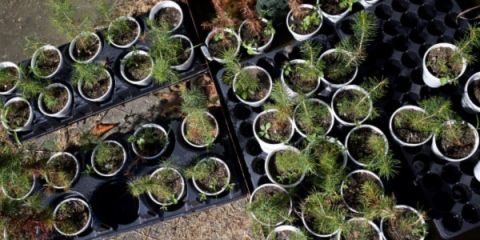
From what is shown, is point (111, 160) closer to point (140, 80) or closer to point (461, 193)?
point (140, 80)

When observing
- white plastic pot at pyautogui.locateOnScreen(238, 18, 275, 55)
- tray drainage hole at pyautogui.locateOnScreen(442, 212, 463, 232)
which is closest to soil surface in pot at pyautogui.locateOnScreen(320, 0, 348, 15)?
white plastic pot at pyautogui.locateOnScreen(238, 18, 275, 55)

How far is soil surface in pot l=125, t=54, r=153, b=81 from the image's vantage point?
9.32ft

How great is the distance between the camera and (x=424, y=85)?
252cm

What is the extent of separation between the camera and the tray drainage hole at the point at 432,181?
7.79 ft

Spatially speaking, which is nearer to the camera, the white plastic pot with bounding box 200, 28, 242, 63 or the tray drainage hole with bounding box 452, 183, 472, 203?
the tray drainage hole with bounding box 452, 183, 472, 203

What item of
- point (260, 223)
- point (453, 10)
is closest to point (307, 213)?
point (260, 223)

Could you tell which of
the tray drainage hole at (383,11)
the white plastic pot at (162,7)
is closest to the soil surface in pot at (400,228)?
the tray drainage hole at (383,11)

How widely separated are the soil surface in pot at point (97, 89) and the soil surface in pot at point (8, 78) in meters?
0.52

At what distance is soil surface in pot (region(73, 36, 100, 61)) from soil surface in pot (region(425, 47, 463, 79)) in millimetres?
2137

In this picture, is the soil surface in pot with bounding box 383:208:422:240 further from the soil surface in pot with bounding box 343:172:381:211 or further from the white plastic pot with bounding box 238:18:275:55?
the white plastic pot with bounding box 238:18:275:55

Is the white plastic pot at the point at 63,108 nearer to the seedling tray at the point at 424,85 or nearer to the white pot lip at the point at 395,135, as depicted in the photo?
the seedling tray at the point at 424,85

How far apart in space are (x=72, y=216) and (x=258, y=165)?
123cm

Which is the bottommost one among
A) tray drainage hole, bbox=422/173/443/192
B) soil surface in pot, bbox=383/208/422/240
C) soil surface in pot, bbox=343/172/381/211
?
soil surface in pot, bbox=383/208/422/240

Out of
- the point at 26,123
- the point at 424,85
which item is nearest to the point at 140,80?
the point at 26,123
